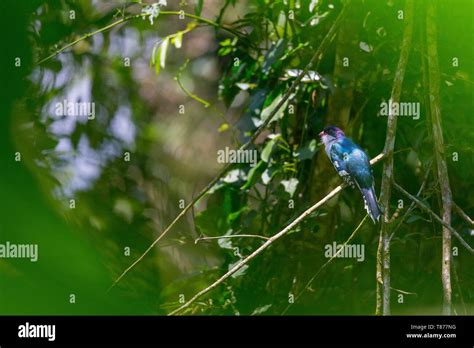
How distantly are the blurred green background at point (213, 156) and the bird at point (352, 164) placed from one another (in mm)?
107

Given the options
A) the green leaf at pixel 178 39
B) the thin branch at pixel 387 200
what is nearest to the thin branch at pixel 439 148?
the thin branch at pixel 387 200

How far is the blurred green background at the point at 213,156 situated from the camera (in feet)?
9.27

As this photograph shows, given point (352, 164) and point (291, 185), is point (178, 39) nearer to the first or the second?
point (291, 185)

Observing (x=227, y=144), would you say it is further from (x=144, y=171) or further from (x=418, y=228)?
(x=418, y=228)

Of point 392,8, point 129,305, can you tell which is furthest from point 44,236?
point 392,8

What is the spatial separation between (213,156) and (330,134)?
0.49 m

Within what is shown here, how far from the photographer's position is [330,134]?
9.14ft

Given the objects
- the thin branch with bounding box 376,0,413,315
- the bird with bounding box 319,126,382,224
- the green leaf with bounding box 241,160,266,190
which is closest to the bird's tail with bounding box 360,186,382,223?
the bird with bounding box 319,126,382,224

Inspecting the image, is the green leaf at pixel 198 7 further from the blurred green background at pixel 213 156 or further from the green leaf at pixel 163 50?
the green leaf at pixel 163 50

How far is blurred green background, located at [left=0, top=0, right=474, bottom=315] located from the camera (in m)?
2.82

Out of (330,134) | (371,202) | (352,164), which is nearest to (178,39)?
(330,134)

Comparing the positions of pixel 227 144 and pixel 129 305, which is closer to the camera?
pixel 129 305

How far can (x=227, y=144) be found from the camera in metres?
3.04
